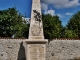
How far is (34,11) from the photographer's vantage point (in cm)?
1327

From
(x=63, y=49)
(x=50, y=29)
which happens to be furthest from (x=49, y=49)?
(x=50, y=29)

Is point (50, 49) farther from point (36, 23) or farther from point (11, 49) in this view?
point (36, 23)

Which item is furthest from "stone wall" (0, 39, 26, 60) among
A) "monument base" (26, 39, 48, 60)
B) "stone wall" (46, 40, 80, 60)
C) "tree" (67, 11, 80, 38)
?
"tree" (67, 11, 80, 38)

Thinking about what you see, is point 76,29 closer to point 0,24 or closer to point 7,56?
point 0,24

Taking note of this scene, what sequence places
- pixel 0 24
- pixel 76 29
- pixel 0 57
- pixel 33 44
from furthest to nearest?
pixel 76 29 → pixel 0 24 → pixel 0 57 → pixel 33 44

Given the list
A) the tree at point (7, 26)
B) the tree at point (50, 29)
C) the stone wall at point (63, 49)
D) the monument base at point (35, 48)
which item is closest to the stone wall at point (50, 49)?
the stone wall at point (63, 49)

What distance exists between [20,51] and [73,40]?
4971 mm

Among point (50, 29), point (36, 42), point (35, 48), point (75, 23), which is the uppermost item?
point (75, 23)

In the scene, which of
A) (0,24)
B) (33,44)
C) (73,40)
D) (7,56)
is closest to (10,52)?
(7,56)

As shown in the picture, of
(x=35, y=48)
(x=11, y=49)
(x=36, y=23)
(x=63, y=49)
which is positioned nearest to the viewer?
(x=35, y=48)

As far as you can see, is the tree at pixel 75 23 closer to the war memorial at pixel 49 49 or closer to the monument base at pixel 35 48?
the war memorial at pixel 49 49

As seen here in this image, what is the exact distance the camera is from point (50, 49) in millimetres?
23203

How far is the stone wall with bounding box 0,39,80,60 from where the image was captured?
2272 centimetres

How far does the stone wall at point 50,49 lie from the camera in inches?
894
